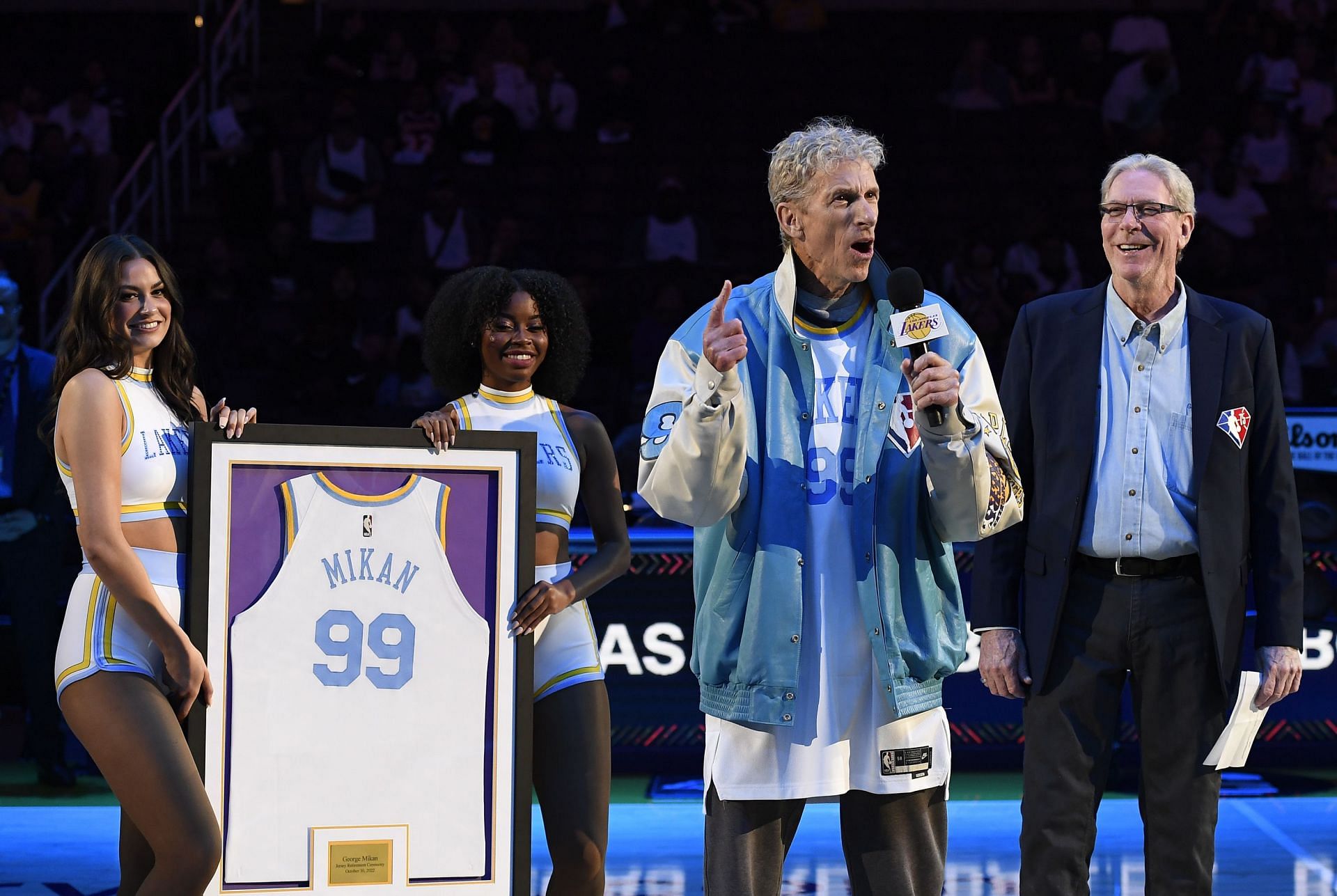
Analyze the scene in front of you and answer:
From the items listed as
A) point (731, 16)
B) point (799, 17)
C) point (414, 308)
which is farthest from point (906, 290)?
point (799, 17)

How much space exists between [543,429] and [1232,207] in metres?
8.20

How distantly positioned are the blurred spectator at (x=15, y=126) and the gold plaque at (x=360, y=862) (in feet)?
31.0

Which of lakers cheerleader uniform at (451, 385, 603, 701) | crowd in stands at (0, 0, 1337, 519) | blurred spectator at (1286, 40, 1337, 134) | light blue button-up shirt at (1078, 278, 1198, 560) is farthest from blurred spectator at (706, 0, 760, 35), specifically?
light blue button-up shirt at (1078, 278, 1198, 560)

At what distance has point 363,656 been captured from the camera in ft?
11.6

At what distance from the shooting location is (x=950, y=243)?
35.5 ft

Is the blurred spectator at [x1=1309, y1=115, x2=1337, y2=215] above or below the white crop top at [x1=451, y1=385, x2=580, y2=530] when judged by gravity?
above

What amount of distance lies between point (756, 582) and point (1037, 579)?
92 cm

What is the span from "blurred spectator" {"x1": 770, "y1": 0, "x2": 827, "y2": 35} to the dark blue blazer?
29.9ft

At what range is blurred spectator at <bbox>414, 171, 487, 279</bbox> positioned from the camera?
34.1 feet

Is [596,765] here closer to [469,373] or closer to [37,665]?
[469,373]

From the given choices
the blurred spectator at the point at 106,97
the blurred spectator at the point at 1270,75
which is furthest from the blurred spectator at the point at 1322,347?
the blurred spectator at the point at 106,97

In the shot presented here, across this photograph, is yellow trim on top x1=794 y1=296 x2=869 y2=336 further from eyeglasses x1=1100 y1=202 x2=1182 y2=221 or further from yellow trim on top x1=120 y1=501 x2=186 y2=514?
yellow trim on top x1=120 y1=501 x2=186 y2=514

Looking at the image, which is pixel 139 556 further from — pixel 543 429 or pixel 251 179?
pixel 251 179

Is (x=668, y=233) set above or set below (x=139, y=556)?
above
